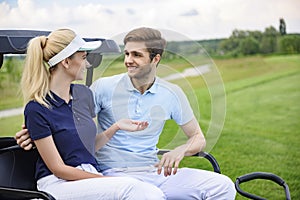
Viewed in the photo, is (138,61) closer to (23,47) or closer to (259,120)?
(23,47)

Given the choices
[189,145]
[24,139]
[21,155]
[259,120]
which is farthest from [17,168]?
[259,120]

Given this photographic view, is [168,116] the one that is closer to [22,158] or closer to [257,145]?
[22,158]

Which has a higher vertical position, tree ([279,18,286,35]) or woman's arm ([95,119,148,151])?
tree ([279,18,286,35])

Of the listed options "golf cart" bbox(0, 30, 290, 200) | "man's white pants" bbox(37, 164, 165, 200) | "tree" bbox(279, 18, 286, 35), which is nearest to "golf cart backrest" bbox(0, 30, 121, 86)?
"golf cart" bbox(0, 30, 290, 200)

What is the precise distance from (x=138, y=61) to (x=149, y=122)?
0.24 meters

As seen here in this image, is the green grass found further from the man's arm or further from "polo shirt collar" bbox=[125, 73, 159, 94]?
"polo shirt collar" bbox=[125, 73, 159, 94]

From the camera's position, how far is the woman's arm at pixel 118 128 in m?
2.15

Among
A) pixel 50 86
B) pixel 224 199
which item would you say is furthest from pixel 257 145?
pixel 50 86

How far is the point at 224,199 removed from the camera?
7.41 feet

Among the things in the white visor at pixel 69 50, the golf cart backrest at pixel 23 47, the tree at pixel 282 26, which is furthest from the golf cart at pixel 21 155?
the tree at pixel 282 26

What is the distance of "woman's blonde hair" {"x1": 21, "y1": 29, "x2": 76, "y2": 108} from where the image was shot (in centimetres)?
206

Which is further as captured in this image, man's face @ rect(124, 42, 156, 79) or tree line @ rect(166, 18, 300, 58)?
tree line @ rect(166, 18, 300, 58)

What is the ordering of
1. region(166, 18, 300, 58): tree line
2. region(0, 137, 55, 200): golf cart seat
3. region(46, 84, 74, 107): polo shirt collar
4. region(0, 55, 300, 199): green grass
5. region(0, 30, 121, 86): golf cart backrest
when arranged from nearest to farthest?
1. region(46, 84, 74, 107): polo shirt collar
2. region(0, 30, 121, 86): golf cart backrest
3. region(0, 137, 55, 200): golf cart seat
4. region(0, 55, 300, 199): green grass
5. region(166, 18, 300, 58): tree line

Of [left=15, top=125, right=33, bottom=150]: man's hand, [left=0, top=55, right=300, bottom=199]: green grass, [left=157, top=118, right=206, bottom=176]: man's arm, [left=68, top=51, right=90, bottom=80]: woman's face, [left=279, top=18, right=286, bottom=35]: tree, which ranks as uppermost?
[left=279, top=18, right=286, bottom=35]: tree
